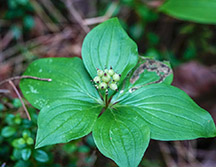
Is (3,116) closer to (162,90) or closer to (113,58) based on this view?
(113,58)

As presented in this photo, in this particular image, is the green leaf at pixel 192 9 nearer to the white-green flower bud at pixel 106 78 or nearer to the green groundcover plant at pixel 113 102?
the green groundcover plant at pixel 113 102

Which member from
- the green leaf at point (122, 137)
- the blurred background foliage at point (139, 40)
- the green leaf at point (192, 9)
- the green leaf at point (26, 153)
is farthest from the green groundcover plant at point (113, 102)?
the green leaf at point (192, 9)

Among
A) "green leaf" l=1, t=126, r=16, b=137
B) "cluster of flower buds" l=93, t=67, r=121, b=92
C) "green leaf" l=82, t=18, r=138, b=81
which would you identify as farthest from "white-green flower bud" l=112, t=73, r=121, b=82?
"green leaf" l=1, t=126, r=16, b=137

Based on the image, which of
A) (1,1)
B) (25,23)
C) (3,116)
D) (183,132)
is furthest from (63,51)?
(183,132)

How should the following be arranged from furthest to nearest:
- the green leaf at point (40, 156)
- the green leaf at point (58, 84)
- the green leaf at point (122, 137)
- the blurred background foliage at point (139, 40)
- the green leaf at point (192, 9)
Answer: the green leaf at point (192, 9)
the blurred background foliage at point (139, 40)
the green leaf at point (40, 156)
the green leaf at point (58, 84)
the green leaf at point (122, 137)

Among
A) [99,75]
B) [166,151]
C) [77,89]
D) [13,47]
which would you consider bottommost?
[166,151]

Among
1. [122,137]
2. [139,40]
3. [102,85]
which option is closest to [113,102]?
[102,85]
